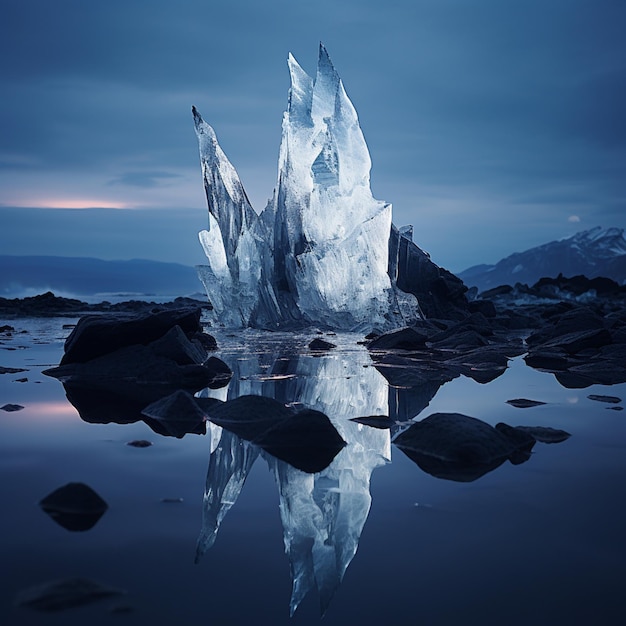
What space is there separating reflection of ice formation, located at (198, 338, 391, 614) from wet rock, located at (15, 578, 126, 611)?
0.33 meters

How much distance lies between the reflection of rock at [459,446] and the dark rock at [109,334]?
10.4ft

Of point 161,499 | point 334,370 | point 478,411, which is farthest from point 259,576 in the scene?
point 334,370

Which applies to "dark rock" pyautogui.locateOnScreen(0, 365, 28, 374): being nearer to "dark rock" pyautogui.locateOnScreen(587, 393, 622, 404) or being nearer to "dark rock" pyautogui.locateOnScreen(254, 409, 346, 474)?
"dark rock" pyautogui.locateOnScreen(254, 409, 346, 474)

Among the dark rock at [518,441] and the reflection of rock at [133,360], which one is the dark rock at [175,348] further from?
the dark rock at [518,441]

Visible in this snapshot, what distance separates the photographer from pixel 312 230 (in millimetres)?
10625

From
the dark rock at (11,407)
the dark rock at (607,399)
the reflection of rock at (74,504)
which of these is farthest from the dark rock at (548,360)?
the reflection of rock at (74,504)

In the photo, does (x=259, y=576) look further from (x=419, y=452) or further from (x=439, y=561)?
(x=419, y=452)

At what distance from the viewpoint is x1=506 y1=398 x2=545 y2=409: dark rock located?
14.3ft

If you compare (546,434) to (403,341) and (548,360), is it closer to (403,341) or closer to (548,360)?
(548,360)

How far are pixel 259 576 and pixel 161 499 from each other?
73 centimetres

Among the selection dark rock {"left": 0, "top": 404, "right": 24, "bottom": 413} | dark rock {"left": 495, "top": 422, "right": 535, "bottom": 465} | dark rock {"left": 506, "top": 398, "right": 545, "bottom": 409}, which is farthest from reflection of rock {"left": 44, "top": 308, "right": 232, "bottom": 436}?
dark rock {"left": 495, "top": 422, "right": 535, "bottom": 465}

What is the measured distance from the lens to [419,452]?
3.09 meters

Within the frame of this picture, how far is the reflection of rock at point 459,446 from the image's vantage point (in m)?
2.84

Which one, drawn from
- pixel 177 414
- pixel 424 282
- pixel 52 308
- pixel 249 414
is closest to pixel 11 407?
pixel 177 414
